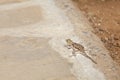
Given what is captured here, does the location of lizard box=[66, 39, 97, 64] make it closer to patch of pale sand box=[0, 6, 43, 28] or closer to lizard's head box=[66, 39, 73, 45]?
lizard's head box=[66, 39, 73, 45]

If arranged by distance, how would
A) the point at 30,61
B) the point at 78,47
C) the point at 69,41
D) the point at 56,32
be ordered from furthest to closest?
the point at 56,32, the point at 69,41, the point at 78,47, the point at 30,61

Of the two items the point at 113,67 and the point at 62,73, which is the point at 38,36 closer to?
the point at 62,73

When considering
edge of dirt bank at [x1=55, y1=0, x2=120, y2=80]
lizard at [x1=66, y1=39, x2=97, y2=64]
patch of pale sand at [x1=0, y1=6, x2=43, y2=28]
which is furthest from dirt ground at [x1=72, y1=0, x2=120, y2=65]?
patch of pale sand at [x1=0, y1=6, x2=43, y2=28]

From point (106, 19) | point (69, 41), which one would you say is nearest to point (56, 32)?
point (69, 41)

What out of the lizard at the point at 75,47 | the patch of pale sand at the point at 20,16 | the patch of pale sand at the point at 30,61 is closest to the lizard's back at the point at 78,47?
the lizard at the point at 75,47

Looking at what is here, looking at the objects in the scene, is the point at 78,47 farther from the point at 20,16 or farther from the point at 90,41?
the point at 20,16

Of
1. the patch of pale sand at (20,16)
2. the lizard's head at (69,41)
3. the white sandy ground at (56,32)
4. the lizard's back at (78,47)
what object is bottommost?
the patch of pale sand at (20,16)

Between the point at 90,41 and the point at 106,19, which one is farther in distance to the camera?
the point at 106,19

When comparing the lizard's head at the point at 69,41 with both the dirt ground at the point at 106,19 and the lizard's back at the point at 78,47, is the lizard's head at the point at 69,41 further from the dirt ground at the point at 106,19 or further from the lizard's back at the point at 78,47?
the dirt ground at the point at 106,19
